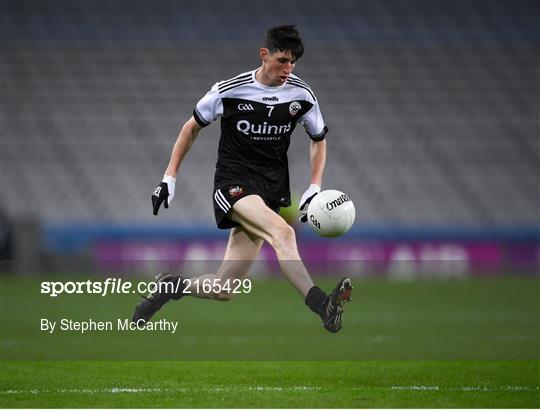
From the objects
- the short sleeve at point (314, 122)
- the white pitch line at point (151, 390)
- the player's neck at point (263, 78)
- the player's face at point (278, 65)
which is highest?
the player's face at point (278, 65)

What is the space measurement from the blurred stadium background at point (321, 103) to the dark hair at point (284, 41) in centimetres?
1570

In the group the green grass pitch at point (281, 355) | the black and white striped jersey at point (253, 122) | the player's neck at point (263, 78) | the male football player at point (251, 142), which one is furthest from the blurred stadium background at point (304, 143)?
the player's neck at point (263, 78)

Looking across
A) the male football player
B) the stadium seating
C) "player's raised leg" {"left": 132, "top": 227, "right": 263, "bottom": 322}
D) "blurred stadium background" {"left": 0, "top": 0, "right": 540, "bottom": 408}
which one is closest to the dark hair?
the male football player

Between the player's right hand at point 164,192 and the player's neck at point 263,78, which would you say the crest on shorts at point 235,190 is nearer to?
the player's right hand at point 164,192

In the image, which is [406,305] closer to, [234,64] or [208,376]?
[208,376]

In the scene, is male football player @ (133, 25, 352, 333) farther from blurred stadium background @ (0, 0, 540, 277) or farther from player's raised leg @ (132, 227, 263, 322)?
blurred stadium background @ (0, 0, 540, 277)

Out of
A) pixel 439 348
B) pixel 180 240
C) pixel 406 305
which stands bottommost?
pixel 180 240

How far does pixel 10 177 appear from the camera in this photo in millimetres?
25750

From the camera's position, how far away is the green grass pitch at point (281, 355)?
6.89 m

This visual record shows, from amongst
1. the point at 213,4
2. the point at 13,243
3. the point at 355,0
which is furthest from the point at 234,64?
the point at 13,243

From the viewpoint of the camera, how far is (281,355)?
9.66 metres

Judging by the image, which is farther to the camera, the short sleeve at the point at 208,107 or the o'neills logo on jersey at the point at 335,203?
the short sleeve at the point at 208,107

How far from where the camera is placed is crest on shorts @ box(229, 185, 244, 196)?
25.4ft

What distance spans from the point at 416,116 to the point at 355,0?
167 inches
